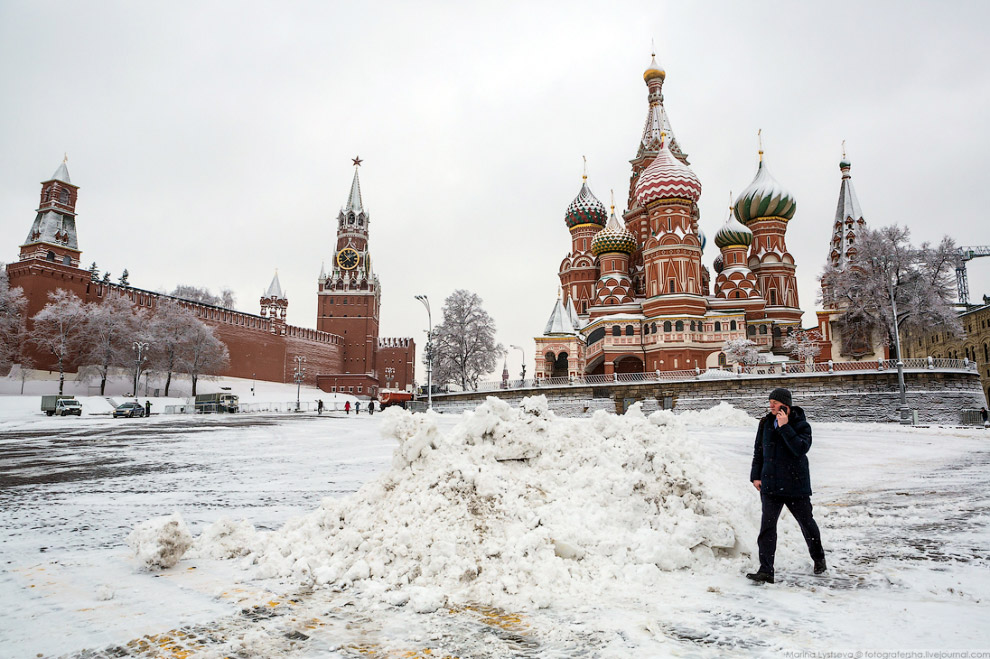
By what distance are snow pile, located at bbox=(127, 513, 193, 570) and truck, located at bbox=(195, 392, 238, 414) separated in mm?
42623

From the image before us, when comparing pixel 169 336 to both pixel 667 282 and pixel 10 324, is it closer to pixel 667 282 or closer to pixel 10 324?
pixel 10 324

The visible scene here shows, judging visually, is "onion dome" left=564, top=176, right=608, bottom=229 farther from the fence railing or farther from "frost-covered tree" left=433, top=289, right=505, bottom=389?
the fence railing

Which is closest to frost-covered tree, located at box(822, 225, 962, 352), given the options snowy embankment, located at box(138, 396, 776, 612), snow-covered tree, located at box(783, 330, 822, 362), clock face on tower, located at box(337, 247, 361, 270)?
snow-covered tree, located at box(783, 330, 822, 362)

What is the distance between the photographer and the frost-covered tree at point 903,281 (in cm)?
2780

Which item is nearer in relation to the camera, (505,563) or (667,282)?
(505,563)

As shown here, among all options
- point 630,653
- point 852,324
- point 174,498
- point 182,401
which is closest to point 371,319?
point 182,401

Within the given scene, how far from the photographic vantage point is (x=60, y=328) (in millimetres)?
43312

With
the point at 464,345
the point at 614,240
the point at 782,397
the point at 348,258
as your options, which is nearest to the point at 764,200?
the point at 614,240

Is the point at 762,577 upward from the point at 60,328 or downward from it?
downward

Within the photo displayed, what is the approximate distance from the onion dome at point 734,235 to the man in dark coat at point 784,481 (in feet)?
143

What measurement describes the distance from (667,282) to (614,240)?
7.75 meters

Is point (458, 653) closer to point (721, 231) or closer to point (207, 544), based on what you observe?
point (207, 544)

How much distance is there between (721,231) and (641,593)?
45.4 m

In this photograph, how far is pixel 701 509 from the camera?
4617mm
